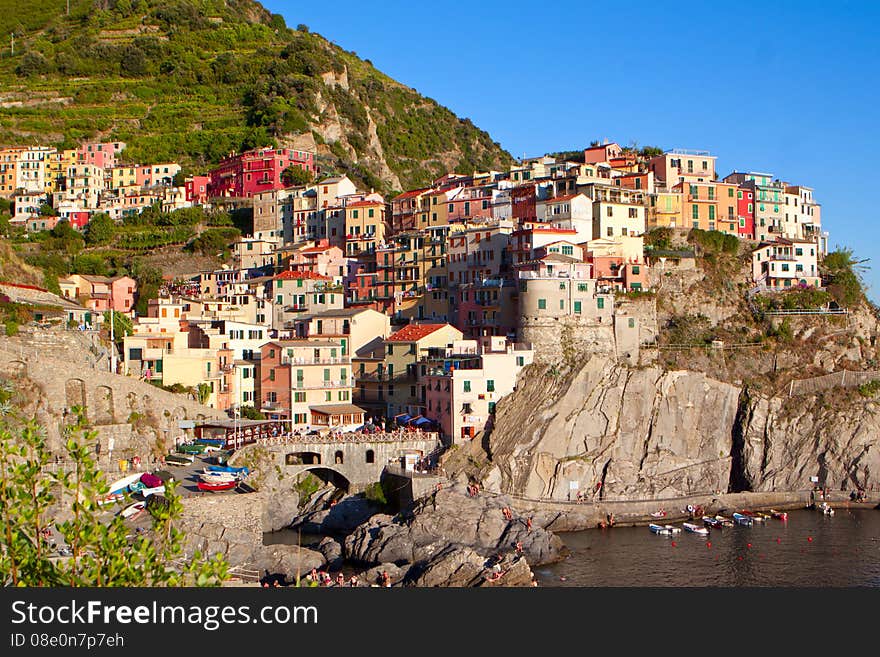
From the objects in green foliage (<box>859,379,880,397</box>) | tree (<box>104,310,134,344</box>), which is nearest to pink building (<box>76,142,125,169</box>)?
tree (<box>104,310,134,344</box>)

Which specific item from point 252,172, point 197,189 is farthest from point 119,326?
point 197,189

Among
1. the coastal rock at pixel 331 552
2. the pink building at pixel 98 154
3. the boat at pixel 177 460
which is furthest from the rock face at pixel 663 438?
the pink building at pixel 98 154

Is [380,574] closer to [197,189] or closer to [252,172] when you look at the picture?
[252,172]

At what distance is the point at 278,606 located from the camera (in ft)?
44.2

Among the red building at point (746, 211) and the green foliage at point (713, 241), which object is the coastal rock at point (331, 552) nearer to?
the green foliage at point (713, 241)

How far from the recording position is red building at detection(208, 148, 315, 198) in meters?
99.2

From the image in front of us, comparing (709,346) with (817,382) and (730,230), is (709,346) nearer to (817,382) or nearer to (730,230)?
(817,382)

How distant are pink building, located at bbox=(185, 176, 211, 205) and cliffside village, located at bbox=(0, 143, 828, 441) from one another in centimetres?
14

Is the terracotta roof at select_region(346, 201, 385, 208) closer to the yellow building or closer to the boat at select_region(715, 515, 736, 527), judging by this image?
the yellow building

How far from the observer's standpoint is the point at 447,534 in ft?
156

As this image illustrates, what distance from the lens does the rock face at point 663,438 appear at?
56.5m

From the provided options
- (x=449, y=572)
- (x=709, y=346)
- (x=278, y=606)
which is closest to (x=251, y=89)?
(x=709, y=346)

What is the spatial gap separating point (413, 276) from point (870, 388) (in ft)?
101

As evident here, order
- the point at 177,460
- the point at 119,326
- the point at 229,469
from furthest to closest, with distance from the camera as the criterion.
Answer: the point at 119,326, the point at 177,460, the point at 229,469
